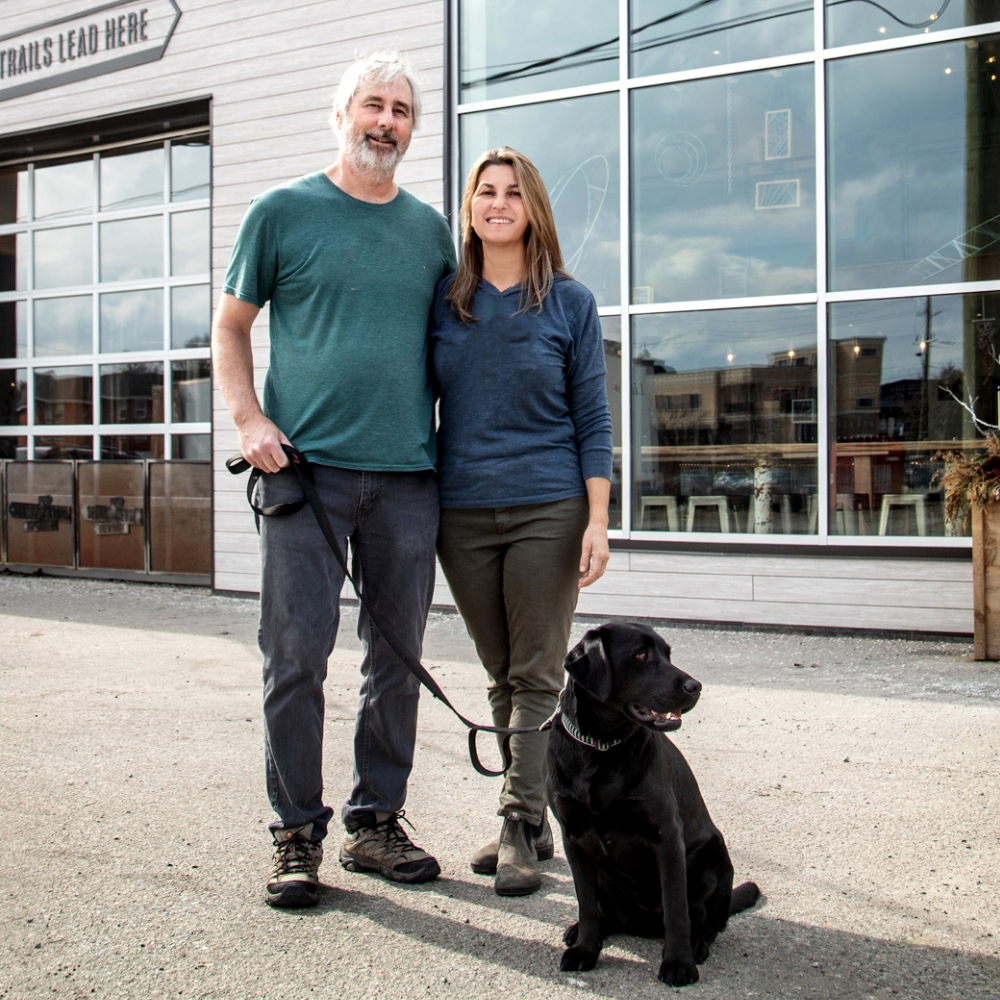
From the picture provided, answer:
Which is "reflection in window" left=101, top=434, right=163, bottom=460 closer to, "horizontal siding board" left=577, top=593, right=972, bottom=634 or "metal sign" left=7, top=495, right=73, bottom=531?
"metal sign" left=7, top=495, right=73, bottom=531

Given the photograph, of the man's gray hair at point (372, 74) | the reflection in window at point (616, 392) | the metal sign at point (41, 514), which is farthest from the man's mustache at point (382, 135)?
the metal sign at point (41, 514)

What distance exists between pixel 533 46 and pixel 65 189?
5.19 m

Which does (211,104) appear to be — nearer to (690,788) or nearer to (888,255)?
(888,255)

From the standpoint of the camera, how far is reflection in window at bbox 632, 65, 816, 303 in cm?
674

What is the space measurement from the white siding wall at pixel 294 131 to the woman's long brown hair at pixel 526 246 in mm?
4142

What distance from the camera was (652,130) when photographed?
7.14 m

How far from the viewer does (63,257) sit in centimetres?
1005

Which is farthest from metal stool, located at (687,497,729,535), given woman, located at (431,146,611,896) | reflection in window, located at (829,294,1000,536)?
woman, located at (431,146,611,896)

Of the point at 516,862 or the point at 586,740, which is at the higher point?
the point at 586,740

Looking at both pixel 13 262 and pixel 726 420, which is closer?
pixel 726 420

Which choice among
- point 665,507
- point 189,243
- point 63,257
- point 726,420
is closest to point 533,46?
point 726,420

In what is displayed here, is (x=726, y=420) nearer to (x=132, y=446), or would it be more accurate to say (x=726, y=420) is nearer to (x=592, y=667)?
(x=592, y=667)

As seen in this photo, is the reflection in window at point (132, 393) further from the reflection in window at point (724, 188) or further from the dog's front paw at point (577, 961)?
the dog's front paw at point (577, 961)

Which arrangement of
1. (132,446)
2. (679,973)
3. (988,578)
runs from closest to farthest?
(679,973)
(988,578)
(132,446)
